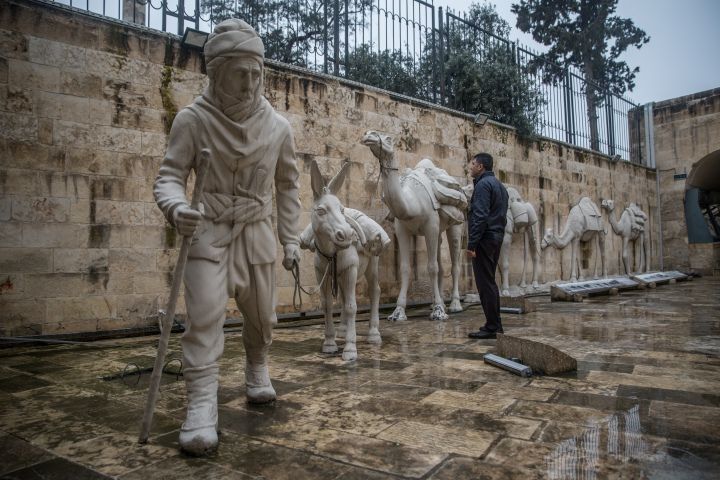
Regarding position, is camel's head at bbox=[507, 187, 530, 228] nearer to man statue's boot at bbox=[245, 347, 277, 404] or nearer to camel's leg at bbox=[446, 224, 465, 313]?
camel's leg at bbox=[446, 224, 465, 313]

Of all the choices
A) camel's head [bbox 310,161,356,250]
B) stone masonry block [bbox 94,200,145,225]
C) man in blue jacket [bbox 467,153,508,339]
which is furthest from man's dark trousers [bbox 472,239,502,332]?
stone masonry block [bbox 94,200,145,225]

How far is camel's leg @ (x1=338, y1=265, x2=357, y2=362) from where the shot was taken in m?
4.47

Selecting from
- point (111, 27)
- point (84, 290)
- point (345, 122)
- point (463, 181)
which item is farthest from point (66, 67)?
point (463, 181)

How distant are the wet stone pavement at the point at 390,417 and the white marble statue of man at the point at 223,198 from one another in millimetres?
431

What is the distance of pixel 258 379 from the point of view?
10.2ft

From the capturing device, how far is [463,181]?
10.6 meters

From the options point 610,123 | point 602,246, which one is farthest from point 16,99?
point 610,123

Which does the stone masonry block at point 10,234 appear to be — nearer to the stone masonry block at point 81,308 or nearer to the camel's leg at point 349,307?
the stone masonry block at point 81,308

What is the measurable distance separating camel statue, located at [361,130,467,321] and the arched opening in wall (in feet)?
45.8

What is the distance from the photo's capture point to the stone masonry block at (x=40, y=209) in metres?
5.45

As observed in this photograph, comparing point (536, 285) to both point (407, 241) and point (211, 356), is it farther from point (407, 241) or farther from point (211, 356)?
point (211, 356)

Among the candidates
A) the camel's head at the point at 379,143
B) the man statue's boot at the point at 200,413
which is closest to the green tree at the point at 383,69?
the camel's head at the point at 379,143

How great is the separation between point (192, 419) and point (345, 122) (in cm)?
679

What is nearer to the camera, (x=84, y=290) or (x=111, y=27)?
(x=84, y=290)
